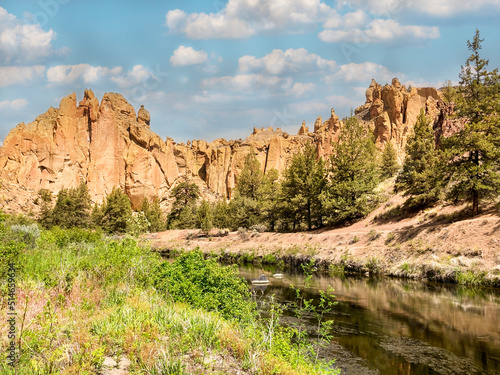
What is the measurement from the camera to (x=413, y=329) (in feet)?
38.9

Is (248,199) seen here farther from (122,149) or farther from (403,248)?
(122,149)

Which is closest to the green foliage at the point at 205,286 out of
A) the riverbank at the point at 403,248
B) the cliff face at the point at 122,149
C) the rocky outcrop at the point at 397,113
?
the riverbank at the point at 403,248

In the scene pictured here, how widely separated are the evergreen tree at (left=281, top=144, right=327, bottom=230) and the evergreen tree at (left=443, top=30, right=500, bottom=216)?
59.7ft

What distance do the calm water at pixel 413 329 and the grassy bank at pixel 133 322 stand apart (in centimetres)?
154

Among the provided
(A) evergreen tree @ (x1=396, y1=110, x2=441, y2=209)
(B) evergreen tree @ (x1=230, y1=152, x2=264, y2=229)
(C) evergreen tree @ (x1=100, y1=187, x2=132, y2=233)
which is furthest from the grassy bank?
(C) evergreen tree @ (x1=100, y1=187, x2=132, y2=233)

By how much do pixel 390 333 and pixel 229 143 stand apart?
124 meters

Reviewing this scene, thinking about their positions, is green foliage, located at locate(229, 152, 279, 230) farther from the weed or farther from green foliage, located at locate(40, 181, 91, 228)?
green foliage, located at locate(40, 181, 91, 228)

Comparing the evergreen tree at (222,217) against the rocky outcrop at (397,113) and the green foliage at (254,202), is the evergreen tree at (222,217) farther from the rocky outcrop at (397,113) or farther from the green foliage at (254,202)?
the rocky outcrop at (397,113)

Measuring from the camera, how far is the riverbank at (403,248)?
65.5 ft

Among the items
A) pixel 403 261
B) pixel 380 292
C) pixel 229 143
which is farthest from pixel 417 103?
pixel 380 292

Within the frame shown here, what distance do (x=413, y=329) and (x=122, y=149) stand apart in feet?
327

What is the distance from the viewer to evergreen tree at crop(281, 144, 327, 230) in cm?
4378

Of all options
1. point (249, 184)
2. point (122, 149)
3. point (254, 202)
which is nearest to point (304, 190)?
point (254, 202)

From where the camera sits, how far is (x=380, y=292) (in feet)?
59.7
